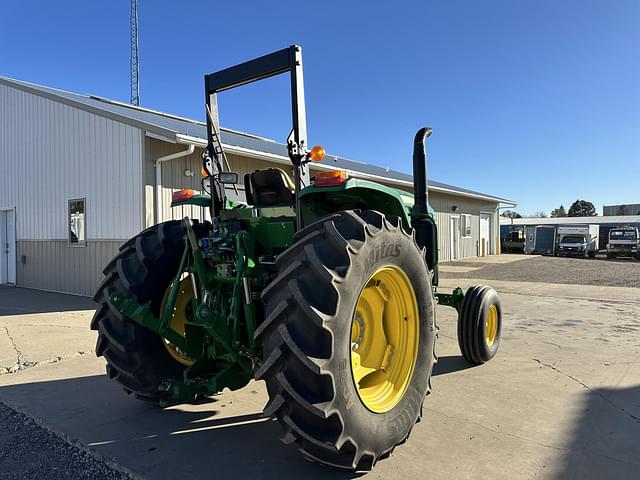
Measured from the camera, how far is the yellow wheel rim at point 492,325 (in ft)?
18.6

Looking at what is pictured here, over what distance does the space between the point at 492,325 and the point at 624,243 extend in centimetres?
2718

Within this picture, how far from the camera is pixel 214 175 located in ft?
12.7

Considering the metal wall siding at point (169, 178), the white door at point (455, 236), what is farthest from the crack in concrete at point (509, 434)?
the white door at point (455, 236)

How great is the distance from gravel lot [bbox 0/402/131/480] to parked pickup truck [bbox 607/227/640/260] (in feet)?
103

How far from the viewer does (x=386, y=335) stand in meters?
3.44

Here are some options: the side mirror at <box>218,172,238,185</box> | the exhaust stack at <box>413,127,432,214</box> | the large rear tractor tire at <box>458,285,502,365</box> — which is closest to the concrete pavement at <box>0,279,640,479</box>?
the large rear tractor tire at <box>458,285,502,365</box>

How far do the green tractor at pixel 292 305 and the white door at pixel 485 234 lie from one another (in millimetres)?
25391

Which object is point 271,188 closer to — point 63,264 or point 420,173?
point 420,173

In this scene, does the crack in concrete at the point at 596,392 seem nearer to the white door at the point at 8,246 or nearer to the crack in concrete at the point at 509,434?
the crack in concrete at the point at 509,434

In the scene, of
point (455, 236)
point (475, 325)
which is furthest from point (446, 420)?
point (455, 236)

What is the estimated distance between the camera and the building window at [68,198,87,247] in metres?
11.3

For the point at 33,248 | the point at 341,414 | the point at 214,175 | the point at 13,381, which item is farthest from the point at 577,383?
the point at 33,248

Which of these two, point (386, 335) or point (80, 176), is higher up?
point (80, 176)

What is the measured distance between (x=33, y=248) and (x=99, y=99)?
5.29 m
